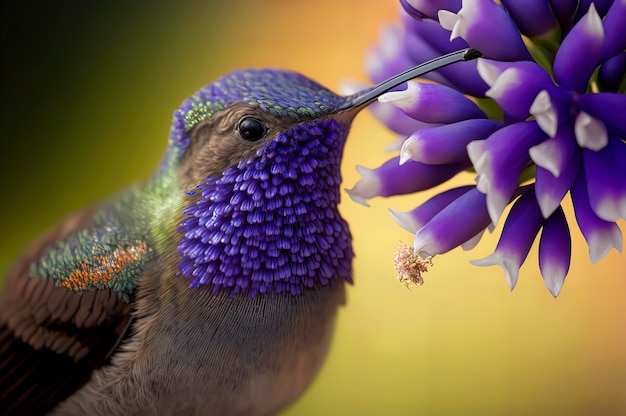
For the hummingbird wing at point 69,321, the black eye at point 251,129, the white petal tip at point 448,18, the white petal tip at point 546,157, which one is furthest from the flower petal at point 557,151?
the hummingbird wing at point 69,321

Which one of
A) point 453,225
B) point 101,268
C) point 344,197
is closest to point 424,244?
point 453,225

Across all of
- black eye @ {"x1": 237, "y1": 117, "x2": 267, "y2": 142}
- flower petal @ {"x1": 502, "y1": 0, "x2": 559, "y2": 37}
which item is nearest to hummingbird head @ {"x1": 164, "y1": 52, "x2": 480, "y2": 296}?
black eye @ {"x1": 237, "y1": 117, "x2": 267, "y2": 142}

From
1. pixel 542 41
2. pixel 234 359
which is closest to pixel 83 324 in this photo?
pixel 234 359

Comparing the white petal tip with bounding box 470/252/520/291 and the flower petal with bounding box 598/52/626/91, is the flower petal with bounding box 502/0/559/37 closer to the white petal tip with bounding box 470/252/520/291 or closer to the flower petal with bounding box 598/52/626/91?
the flower petal with bounding box 598/52/626/91

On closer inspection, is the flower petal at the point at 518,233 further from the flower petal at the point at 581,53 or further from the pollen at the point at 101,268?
the pollen at the point at 101,268

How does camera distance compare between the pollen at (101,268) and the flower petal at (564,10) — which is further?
the pollen at (101,268)

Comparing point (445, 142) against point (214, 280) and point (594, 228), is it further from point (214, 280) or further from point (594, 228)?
point (214, 280)
